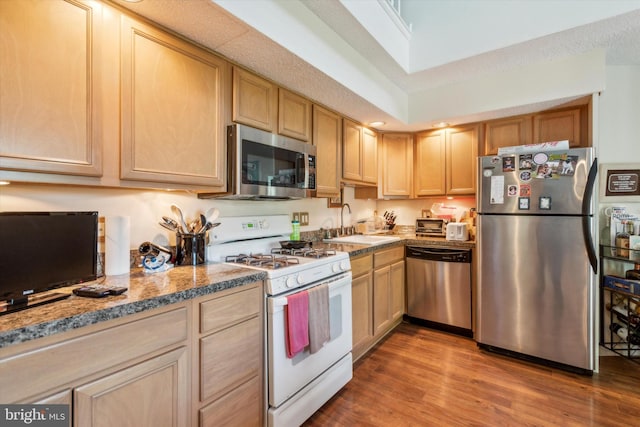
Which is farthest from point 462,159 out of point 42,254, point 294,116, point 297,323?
point 42,254

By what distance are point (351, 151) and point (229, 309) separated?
79.1 inches

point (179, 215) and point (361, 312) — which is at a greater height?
point (179, 215)

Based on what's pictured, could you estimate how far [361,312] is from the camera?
2.40 meters

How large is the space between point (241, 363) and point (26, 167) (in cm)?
119

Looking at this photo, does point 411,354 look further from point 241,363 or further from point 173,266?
point 173,266

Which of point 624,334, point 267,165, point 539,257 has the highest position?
point 267,165

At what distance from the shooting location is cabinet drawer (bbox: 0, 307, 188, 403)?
81 cm

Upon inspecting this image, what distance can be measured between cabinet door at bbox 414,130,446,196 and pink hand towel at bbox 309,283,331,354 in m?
2.04

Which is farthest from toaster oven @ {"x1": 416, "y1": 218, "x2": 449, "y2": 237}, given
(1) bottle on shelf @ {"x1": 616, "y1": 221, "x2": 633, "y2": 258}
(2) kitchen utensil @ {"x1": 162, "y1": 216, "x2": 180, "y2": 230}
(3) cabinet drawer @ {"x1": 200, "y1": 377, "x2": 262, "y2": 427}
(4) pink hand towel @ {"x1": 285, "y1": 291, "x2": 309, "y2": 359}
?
(2) kitchen utensil @ {"x1": 162, "y1": 216, "x2": 180, "y2": 230}

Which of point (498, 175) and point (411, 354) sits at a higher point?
point (498, 175)

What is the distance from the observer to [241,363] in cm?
143

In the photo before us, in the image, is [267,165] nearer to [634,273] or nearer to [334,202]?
[334,202]

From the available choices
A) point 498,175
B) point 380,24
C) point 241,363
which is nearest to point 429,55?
point 380,24

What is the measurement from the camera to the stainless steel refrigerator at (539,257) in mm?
2197
